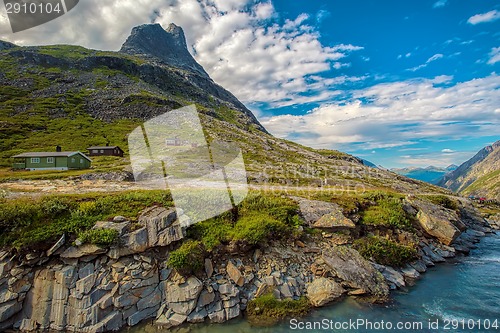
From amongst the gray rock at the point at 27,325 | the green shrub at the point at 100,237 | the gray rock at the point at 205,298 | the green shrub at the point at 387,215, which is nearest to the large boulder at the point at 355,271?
the green shrub at the point at 387,215

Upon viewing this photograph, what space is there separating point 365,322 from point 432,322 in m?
4.50

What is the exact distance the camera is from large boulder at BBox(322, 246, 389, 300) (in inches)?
793

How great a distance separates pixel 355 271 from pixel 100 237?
20.2 meters

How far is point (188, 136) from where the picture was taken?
440 feet

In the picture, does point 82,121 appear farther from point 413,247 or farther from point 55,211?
point 413,247

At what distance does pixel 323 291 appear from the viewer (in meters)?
19.4

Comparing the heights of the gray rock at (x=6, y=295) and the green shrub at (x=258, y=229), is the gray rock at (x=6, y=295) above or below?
below

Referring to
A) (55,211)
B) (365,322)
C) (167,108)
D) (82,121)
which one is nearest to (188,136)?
(167,108)

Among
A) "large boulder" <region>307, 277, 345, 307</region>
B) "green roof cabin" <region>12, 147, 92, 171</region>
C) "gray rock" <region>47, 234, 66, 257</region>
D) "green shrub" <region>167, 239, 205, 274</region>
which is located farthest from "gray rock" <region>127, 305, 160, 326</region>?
"green roof cabin" <region>12, 147, 92, 171</region>

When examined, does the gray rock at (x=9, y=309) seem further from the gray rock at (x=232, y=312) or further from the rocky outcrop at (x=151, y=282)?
the gray rock at (x=232, y=312)

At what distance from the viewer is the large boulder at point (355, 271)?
2014 centimetres

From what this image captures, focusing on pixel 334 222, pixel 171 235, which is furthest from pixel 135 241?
pixel 334 222

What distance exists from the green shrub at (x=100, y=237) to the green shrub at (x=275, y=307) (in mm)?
11240

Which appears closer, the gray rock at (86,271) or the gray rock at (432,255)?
the gray rock at (86,271)
